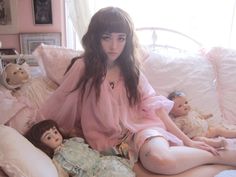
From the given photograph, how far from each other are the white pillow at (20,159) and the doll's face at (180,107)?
0.74 m

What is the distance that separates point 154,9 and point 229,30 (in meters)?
0.60

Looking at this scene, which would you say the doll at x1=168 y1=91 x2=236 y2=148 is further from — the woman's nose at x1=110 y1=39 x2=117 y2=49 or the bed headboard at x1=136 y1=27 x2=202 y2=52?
the bed headboard at x1=136 y1=27 x2=202 y2=52

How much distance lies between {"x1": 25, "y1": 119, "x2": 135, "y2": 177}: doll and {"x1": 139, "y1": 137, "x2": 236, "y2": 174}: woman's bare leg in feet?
0.31

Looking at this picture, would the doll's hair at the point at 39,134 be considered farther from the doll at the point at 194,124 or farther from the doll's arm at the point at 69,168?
the doll at the point at 194,124

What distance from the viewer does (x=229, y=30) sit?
229cm

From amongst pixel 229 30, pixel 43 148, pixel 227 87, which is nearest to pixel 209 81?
pixel 227 87

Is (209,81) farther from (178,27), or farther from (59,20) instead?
(59,20)

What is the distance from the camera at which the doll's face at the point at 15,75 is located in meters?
1.49

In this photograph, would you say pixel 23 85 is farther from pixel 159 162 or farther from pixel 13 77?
pixel 159 162

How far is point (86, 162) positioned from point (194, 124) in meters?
0.62

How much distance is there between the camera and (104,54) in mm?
1382

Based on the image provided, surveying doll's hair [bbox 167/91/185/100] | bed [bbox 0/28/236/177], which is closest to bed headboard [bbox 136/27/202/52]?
bed [bbox 0/28/236/177]

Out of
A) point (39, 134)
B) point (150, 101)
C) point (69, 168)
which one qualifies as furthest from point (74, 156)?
point (150, 101)

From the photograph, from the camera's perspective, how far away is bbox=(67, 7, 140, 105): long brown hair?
51.6 inches
